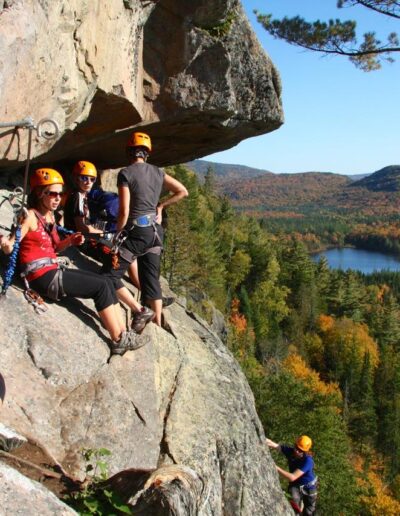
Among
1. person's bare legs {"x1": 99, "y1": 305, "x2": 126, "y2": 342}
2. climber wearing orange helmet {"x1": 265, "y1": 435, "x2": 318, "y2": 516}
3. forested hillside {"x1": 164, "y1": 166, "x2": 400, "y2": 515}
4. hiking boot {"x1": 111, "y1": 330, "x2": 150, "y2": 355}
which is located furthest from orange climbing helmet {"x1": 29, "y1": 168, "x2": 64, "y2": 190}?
forested hillside {"x1": 164, "y1": 166, "x2": 400, "y2": 515}

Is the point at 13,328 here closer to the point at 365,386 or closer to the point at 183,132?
the point at 183,132

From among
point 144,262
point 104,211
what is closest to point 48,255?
point 144,262

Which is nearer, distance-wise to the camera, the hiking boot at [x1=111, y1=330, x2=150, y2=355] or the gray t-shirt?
the hiking boot at [x1=111, y1=330, x2=150, y2=355]

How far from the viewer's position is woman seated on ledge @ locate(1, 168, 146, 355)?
603 cm

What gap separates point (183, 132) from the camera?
1045cm

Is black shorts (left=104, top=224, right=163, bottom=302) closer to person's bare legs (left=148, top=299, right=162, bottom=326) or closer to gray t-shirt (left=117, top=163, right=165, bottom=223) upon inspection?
person's bare legs (left=148, top=299, right=162, bottom=326)

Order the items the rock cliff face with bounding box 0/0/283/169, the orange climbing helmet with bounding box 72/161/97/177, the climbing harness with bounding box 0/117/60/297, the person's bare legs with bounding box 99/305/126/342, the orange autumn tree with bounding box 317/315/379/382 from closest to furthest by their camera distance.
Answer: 1. the climbing harness with bounding box 0/117/60/297
2. the rock cliff face with bounding box 0/0/283/169
3. the person's bare legs with bounding box 99/305/126/342
4. the orange climbing helmet with bounding box 72/161/97/177
5. the orange autumn tree with bounding box 317/315/379/382

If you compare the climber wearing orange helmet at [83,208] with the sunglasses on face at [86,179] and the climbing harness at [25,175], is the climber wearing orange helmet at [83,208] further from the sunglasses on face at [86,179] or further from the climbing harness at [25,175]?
the climbing harness at [25,175]

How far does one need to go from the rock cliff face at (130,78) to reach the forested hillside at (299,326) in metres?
23.4

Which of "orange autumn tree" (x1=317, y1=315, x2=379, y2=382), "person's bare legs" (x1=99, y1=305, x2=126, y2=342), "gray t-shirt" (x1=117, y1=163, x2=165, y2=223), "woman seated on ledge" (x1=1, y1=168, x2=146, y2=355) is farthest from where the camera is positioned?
"orange autumn tree" (x1=317, y1=315, x2=379, y2=382)

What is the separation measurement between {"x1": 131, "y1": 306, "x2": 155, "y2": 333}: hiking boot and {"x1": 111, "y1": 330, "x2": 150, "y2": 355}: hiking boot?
194 millimetres

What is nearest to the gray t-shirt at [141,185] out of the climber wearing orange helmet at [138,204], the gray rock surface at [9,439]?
the climber wearing orange helmet at [138,204]

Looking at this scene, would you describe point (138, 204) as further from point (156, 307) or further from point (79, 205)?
point (156, 307)

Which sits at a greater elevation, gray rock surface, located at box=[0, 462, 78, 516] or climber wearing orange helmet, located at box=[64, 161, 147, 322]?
climber wearing orange helmet, located at box=[64, 161, 147, 322]
